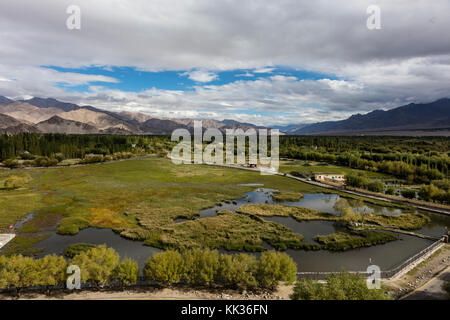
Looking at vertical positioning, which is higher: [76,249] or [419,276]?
[76,249]

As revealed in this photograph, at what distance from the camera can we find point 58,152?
481 feet

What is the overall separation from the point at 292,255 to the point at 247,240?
825 cm

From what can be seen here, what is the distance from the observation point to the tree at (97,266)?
1085 inches

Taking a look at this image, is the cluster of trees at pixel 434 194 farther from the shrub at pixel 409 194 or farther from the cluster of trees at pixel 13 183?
the cluster of trees at pixel 13 183

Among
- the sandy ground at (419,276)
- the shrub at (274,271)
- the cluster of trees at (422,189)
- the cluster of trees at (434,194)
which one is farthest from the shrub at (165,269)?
the cluster of trees at (422,189)

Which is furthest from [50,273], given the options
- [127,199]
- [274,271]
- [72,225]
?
[127,199]

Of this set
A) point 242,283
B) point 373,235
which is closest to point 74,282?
point 242,283

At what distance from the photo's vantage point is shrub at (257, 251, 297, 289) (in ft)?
92.1

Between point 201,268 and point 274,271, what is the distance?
8385 mm

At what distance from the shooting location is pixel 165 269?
1101 inches

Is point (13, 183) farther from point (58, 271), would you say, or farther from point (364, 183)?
point (364, 183)

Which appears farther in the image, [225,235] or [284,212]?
[284,212]

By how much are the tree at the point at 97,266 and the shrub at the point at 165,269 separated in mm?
4182
